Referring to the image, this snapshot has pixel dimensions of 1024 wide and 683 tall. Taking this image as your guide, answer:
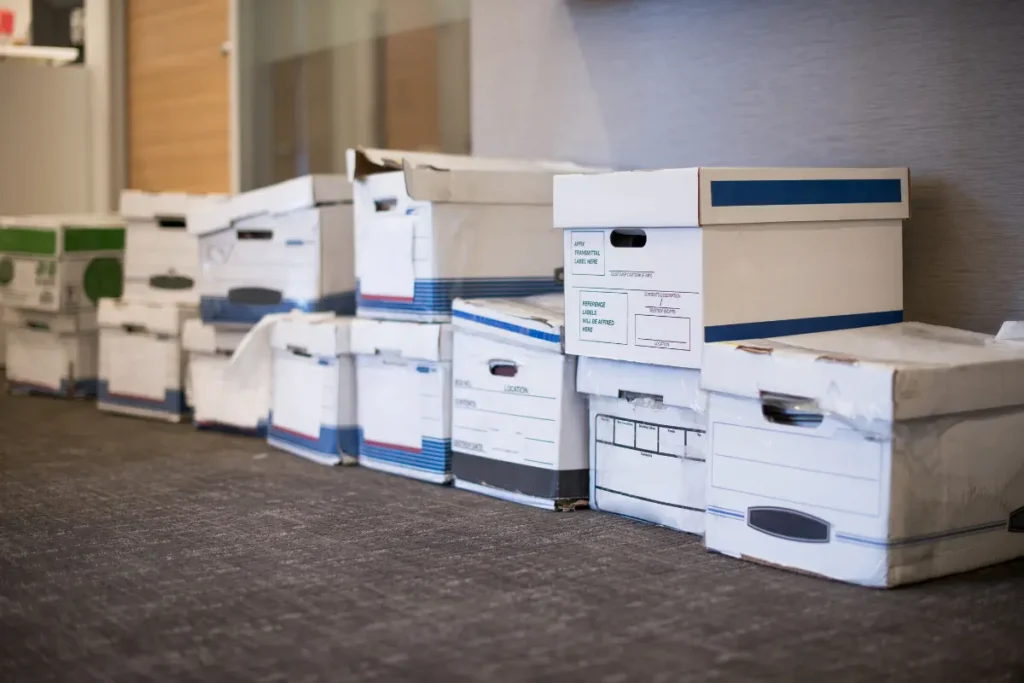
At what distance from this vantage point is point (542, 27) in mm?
2246

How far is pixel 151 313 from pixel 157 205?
26 centimetres

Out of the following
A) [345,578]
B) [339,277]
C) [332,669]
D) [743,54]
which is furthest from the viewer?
[339,277]

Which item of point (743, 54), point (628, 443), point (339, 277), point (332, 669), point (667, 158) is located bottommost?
point (332, 669)

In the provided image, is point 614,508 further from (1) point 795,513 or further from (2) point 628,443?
(1) point 795,513

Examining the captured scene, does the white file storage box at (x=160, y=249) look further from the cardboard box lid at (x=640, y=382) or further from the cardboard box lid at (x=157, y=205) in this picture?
the cardboard box lid at (x=640, y=382)

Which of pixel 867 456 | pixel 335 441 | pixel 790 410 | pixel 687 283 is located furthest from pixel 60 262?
pixel 867 456

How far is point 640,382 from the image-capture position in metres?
1.51

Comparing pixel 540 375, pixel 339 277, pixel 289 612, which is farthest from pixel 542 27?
pixel 289 612

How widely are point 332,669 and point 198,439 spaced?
1.30 m

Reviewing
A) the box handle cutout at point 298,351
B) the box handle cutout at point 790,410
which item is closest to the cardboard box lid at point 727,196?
the box handle cutout at point 790,410

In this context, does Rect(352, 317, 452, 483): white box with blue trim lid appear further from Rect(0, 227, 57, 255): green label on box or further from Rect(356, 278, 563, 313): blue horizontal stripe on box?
Rect(0, 227, 57, 255): green label on box

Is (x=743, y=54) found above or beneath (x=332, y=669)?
above

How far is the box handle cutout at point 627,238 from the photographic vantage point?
4.99 ft

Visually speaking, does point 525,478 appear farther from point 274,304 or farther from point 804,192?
point 274,304
